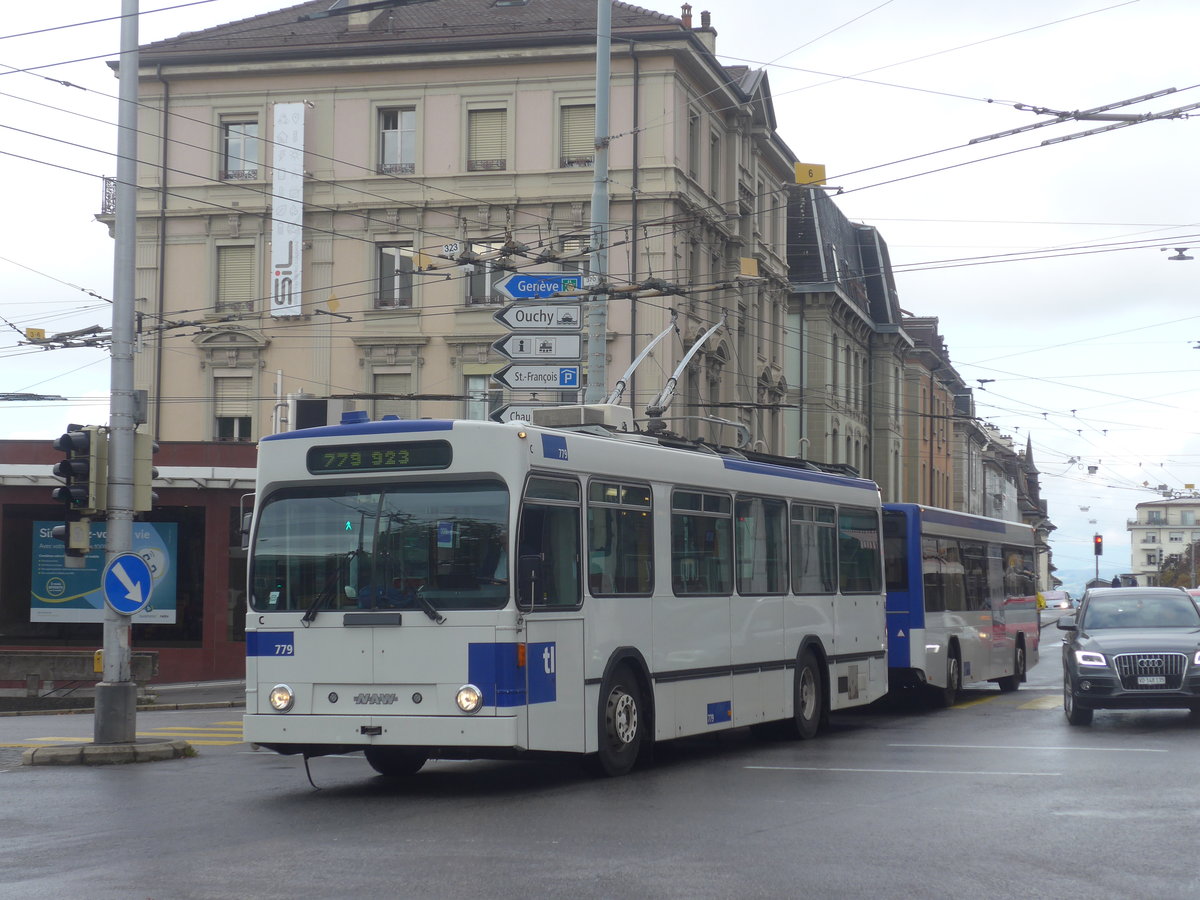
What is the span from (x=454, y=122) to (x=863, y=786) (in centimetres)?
2937

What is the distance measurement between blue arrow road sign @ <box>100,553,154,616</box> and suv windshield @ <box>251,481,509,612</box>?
11.7 ft

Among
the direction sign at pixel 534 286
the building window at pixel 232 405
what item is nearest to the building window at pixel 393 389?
the building window at pixel 232 405

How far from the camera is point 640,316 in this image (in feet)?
124

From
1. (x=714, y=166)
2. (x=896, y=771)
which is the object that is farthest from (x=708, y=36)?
(x=896, y=771)

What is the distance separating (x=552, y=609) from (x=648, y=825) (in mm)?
2426

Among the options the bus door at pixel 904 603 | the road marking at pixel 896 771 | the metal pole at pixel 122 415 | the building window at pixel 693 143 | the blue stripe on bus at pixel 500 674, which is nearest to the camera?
the blue stripe on bus at pixel 500 674

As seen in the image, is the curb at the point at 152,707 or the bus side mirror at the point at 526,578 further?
the curb at the point at 152,707

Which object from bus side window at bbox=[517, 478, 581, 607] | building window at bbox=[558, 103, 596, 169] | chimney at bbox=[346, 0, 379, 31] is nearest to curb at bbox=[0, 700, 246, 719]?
bus side window at bbox=[517, 478, 581, 607]

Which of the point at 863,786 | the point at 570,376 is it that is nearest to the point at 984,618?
the point at 570,376

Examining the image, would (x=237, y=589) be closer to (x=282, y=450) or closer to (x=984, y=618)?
(x=984, y=618)

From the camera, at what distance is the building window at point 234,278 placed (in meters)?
40.2

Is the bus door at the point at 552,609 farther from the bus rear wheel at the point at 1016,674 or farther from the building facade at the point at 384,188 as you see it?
the building facade at the point at 384,188

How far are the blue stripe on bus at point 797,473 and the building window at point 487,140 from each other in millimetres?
21169

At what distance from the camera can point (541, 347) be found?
20141 mm
